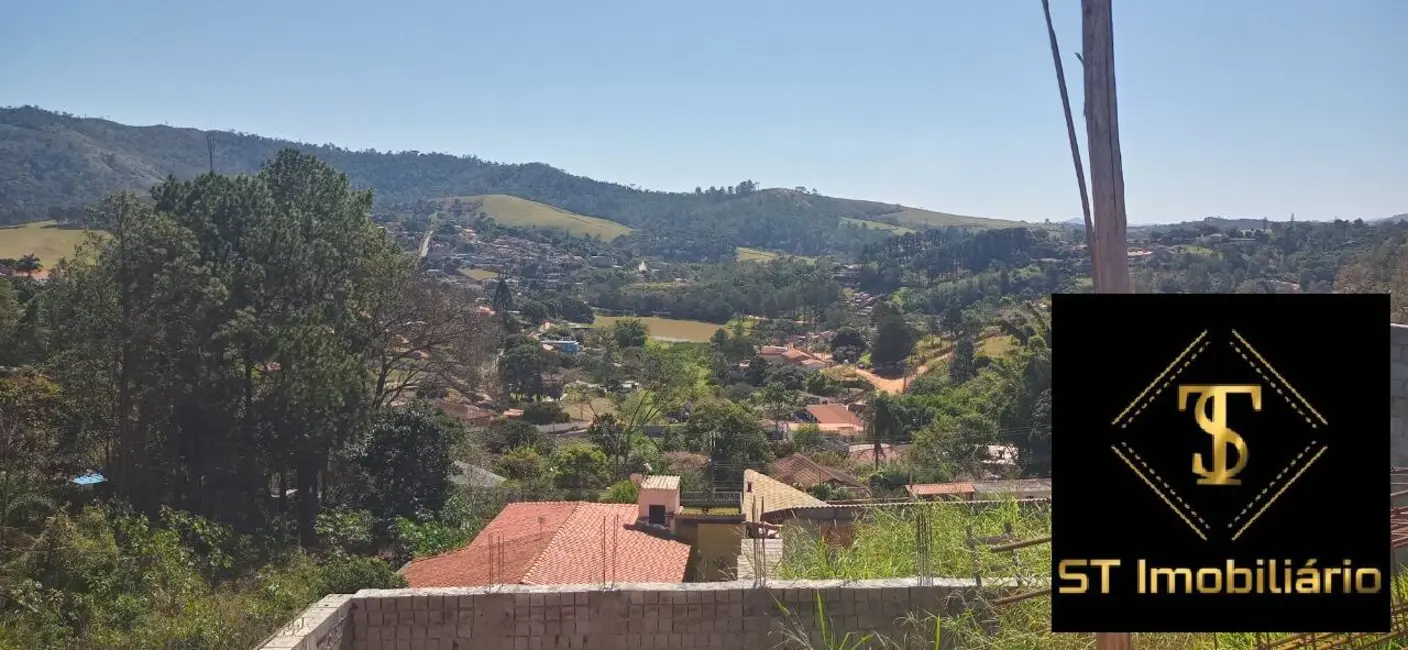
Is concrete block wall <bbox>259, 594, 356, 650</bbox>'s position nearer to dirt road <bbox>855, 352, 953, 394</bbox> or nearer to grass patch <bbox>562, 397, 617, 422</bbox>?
grass patch <bbox>562, 397, 617, 422</bbox>

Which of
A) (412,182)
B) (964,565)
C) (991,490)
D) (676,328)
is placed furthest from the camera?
(412,182)

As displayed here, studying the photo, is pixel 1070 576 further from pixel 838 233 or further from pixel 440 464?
pixel 838 233

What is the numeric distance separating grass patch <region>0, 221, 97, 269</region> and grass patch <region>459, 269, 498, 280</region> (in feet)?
80.8

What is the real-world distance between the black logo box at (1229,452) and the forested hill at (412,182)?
86176 millimetres

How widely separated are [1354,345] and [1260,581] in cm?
46

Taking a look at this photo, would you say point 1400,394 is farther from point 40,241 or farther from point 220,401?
point 40,241

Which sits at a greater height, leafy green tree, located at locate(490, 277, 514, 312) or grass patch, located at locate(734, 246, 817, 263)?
grass patch, located at locate(734, 246, 817, 263)

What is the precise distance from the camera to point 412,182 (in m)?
150

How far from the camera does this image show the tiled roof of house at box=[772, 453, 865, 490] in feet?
54.1

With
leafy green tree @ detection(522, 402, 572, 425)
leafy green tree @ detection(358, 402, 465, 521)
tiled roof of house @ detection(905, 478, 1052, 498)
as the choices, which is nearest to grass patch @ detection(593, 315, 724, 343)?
leafy green tree @ detection(522, 402, 572, 425)

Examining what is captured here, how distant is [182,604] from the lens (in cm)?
1031

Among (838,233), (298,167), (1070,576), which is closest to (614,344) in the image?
(298,167)

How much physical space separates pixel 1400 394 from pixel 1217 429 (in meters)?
3.79

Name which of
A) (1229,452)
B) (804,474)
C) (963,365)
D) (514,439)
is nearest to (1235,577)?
(1229,452)
